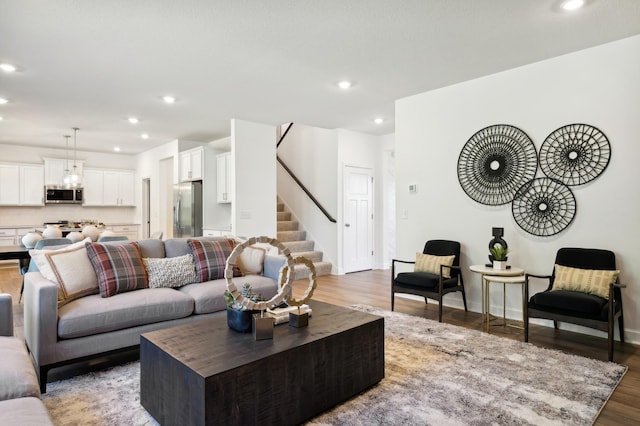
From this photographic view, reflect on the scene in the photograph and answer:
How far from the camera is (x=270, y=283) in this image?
3633mm

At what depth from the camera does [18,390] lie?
151cm

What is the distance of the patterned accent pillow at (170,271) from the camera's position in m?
3.26

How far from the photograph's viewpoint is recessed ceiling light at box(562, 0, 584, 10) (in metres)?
2.68

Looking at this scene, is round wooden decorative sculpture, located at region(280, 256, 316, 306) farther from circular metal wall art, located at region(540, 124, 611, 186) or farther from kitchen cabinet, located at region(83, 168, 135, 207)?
kitchen cabinet, located at region(83, 168, 135, 207)

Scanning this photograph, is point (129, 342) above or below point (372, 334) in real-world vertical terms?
below

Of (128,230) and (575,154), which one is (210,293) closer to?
(575,154)

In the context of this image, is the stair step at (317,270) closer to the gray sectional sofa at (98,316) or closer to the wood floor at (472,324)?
the wood floor at (472,324)

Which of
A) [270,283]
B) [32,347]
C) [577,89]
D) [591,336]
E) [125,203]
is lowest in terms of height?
[591,336]

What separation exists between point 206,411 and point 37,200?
894cm

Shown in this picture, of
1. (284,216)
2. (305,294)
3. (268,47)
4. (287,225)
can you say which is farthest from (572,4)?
(284,216)

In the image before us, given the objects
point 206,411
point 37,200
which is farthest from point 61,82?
point 37,200

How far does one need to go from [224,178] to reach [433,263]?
164 inches

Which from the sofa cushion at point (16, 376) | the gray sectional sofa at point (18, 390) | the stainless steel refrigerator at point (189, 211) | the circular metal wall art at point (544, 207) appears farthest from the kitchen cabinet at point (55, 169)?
the circular metal wall art at point (544, 207)

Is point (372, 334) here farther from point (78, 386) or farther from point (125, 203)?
point (125, 203)
